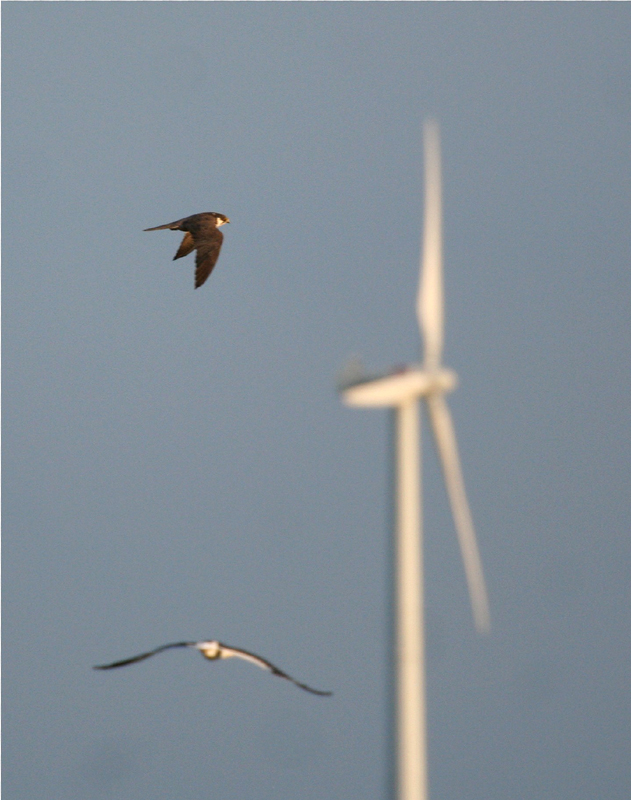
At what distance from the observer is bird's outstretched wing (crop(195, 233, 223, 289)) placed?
24.3m

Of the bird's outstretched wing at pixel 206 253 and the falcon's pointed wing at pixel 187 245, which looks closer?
the bird's outstretched wing at pixel 206 253

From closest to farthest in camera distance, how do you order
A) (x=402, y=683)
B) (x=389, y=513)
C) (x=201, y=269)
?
(x=201, y=269) < (x=402, y=683) < (x=389, y=513)

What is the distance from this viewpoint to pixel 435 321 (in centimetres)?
4334

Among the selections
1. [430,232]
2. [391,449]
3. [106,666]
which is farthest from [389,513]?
[106,666]

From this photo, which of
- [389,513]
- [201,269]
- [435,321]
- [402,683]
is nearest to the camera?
[201,269]

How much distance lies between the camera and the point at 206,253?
25.1 meters

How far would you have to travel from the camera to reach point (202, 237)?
2547 centimetres

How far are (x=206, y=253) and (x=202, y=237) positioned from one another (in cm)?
50

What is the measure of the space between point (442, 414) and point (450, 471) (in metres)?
1.39

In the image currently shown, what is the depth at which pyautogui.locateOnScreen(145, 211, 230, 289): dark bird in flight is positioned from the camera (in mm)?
24645

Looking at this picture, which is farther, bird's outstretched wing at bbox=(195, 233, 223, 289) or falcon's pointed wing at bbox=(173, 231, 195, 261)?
falcon's pointed wing at bbox=(173, 231, 195, 261)

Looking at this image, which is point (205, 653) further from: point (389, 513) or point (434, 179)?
point (434, 179)

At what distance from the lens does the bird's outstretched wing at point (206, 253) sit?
24312 mm

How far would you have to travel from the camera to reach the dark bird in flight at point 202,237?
24.6 meters
